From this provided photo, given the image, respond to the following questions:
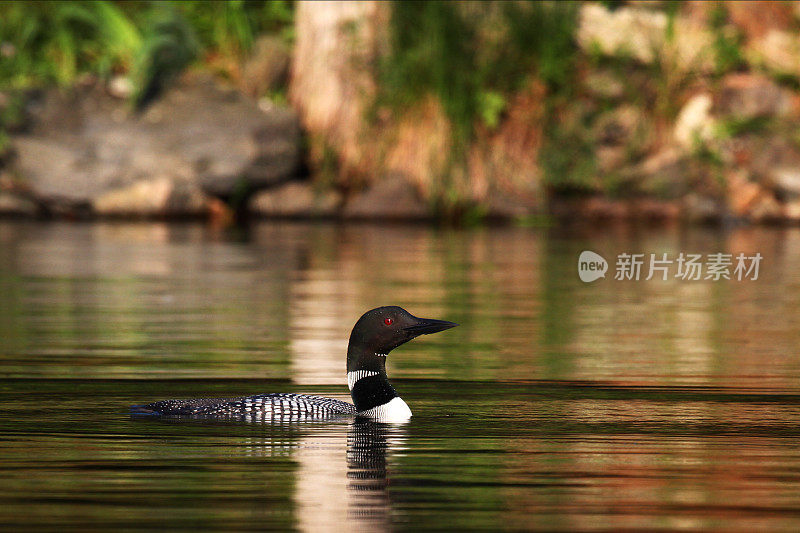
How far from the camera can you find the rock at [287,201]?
2331cm

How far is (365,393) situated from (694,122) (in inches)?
697

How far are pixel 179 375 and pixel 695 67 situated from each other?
16881 millimetres

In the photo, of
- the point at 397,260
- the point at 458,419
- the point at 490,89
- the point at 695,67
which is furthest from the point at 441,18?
the point at 458,419

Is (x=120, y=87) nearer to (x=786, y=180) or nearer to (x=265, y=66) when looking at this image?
(x=265, y=66)

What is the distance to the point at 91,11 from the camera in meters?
24.7

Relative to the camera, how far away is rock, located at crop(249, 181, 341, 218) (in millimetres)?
23312

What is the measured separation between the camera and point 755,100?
24094 millimetres

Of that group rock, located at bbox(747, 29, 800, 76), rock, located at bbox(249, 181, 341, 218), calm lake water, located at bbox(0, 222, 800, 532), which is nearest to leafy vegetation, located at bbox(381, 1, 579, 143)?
rock, located at bbox(249, 181, 341, 218)

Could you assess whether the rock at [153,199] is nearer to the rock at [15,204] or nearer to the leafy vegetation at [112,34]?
the rock at [15,204]

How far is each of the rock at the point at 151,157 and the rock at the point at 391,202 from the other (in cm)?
128

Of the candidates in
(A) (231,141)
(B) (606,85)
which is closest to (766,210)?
(B) (606,85)

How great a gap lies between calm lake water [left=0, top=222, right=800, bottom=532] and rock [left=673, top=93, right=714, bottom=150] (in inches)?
268

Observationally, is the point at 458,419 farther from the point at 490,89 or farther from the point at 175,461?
the point at 490,89

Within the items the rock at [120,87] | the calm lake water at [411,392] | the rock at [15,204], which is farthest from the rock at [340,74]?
Result: the calm lake water at [411,392]
